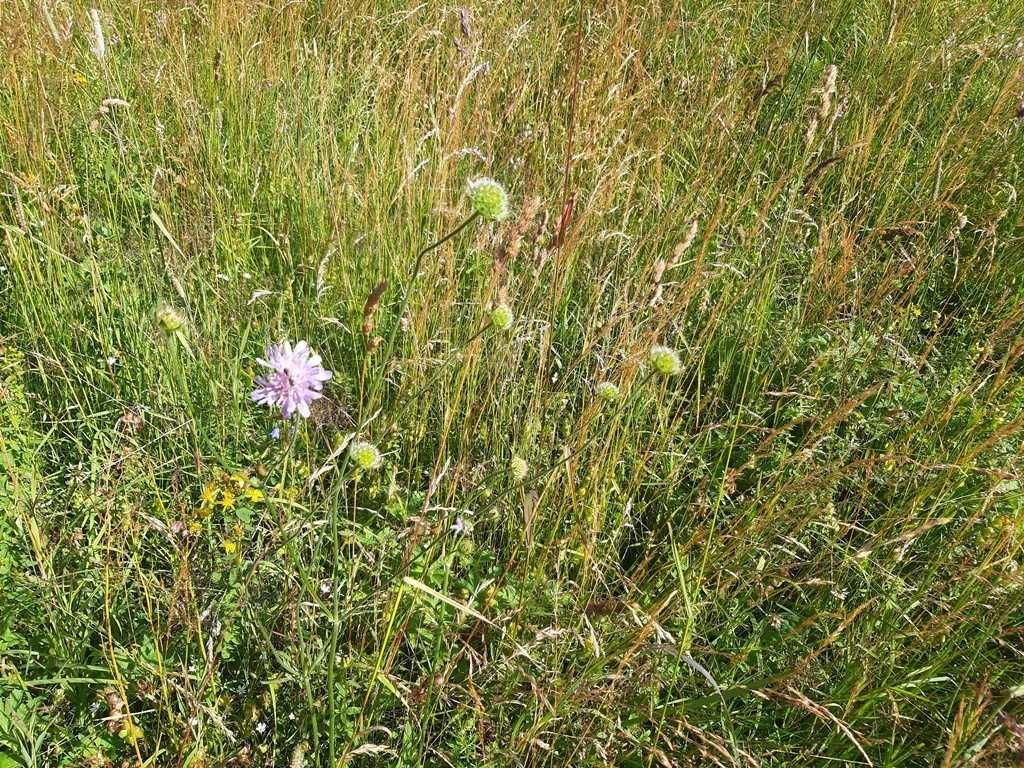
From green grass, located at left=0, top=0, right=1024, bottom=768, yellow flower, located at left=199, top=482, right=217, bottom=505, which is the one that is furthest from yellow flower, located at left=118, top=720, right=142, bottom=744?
yellow flower, located at left=199, top=482, right=217, bottom=505

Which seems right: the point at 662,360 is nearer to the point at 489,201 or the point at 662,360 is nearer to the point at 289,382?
the point at 489,201

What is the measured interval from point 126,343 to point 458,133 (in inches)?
44.3

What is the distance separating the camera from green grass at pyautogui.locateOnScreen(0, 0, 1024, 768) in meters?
1.35

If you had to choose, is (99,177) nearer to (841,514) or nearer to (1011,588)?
(841,514)

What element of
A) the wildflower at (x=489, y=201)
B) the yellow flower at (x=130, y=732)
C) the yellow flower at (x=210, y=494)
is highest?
the wildflower at (x=489, y=201)

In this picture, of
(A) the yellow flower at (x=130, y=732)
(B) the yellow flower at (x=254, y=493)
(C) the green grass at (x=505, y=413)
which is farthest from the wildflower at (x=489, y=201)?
(A) the yellow flower at (x=130, y=732)

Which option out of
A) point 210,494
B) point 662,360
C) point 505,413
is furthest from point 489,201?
point 210,494

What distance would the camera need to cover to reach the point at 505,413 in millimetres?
1793

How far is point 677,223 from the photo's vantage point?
234 cm

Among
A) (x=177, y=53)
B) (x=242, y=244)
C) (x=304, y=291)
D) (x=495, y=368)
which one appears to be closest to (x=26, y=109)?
(x=177, y=53)

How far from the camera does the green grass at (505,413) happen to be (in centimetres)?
135

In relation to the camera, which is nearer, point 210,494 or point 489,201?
point 489,201

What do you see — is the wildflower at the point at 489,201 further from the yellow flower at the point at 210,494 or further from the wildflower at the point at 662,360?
the yellow flower at the point at 210,494

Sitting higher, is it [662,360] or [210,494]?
[662,360]
